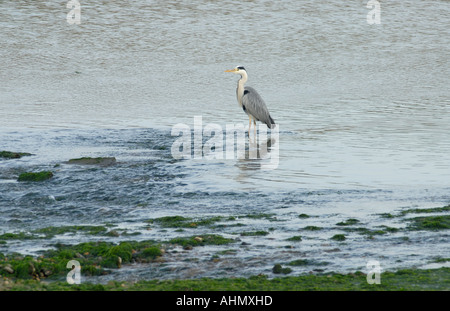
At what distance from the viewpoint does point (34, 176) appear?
10.7m

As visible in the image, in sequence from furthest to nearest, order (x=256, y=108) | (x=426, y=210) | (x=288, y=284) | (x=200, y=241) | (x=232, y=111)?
(x=232, y=111) < (x=256, y=108) < (x=426, y=210) < (x=200, y=241) < (x=288, y=284)

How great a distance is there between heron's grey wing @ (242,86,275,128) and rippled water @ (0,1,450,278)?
48cm

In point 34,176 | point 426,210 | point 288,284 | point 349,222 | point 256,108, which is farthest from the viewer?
point 256,108

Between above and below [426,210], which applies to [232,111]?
above

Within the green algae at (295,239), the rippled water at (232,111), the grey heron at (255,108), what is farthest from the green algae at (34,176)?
the grey heron at (255,108)

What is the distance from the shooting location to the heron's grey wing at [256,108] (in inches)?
625

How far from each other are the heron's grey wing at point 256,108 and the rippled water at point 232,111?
18.8 inches

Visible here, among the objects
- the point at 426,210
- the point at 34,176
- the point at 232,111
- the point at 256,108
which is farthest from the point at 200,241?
the point at 232,111

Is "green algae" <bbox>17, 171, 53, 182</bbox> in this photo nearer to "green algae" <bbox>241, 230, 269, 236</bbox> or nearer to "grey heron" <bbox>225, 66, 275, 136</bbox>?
"green algae" <bbox>241, 230, 269, 236</bbox>

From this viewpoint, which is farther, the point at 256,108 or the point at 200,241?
the point at 256,108

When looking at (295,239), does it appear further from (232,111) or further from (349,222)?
(232,111)

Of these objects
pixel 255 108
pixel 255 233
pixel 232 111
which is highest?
pixel 255 108

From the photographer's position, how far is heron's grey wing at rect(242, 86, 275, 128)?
15.9 metres

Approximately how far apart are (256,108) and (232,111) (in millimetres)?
3328
